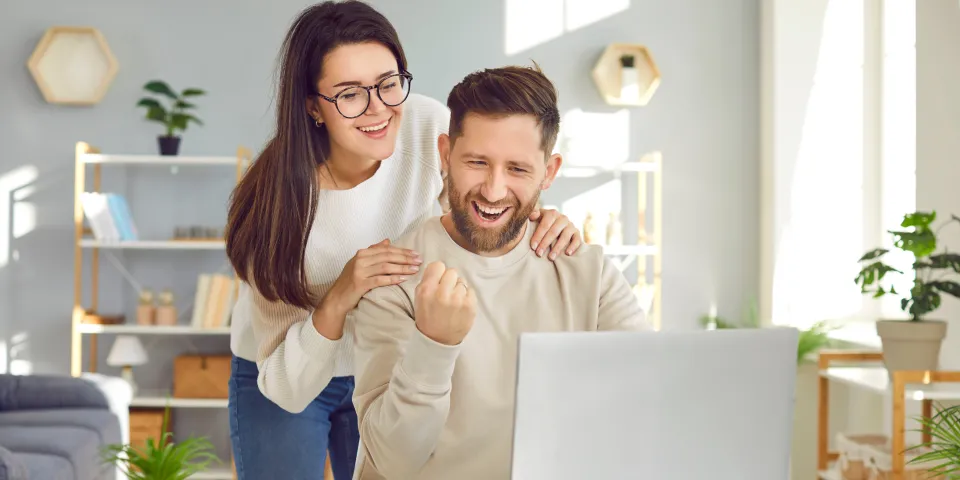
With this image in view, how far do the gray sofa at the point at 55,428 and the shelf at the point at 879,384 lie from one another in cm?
247

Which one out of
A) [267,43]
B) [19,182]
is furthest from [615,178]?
[19,182]

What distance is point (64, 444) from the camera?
343 centimetres

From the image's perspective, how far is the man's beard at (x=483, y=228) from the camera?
1398 millimetres

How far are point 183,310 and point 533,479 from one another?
13.0 ft

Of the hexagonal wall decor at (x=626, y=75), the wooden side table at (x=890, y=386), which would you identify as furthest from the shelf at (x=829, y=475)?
the hexagonal wall decor at (x=626, y=75)

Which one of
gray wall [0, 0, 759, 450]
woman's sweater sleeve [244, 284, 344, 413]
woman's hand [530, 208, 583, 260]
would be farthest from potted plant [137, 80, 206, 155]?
woman's hand [530, 208, 583, 260]

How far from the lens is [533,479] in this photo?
908mm

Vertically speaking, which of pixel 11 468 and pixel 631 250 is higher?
pixel 631 250

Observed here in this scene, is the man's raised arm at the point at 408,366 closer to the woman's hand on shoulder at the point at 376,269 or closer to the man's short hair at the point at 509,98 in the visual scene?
the woman's hand on shoulder at the point at 376,269

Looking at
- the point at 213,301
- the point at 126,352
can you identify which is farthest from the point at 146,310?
the point at 213,301

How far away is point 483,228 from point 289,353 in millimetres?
458

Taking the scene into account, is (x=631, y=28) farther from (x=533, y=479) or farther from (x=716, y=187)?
(x=533, y=479)

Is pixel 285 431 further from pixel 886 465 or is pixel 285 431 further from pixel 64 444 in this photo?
pixel 64 444

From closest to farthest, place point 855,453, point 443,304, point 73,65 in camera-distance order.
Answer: point 443,304 < point 855,453 < point 73,65
